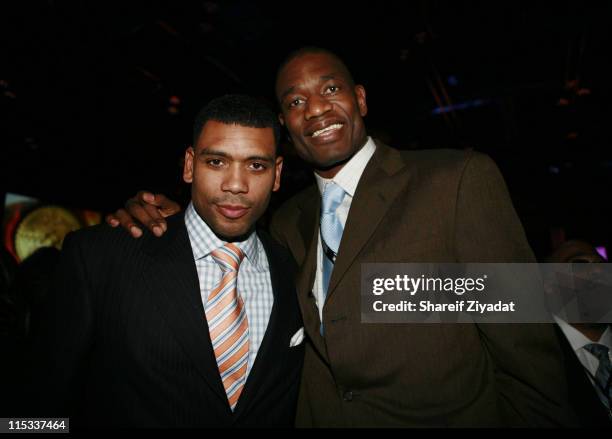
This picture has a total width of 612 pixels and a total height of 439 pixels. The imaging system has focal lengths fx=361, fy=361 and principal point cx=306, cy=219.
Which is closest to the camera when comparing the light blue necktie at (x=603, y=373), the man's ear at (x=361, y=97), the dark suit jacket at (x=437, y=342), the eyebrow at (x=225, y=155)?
the dark suit jacket at (x=437, y=342)

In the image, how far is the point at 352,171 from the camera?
2225mm

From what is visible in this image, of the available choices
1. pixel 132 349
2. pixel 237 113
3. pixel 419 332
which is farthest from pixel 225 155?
pixel 419 332

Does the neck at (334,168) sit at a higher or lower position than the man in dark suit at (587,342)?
higher

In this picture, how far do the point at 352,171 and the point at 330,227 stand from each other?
1.30ft

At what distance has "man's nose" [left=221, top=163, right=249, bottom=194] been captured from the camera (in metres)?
1.90

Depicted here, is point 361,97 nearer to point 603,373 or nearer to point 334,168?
point 334,168

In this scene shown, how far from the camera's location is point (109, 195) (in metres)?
11.0

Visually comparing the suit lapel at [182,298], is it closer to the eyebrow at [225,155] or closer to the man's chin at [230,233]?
the man's chin at [230,233]

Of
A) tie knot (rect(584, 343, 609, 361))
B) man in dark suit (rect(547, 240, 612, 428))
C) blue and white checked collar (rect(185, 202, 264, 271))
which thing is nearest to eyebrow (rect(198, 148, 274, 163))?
blue and white checked collar (rect(185, 202, 264, 271))

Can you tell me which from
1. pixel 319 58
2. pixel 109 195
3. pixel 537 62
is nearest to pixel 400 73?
pixel 537 62

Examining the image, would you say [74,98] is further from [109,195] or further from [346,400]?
[346,400]

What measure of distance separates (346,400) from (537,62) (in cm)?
794

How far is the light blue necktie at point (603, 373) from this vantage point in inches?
118

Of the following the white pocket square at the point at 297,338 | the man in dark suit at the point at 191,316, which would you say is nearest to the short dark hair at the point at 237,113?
the man in dark suit at the point at 191,316
